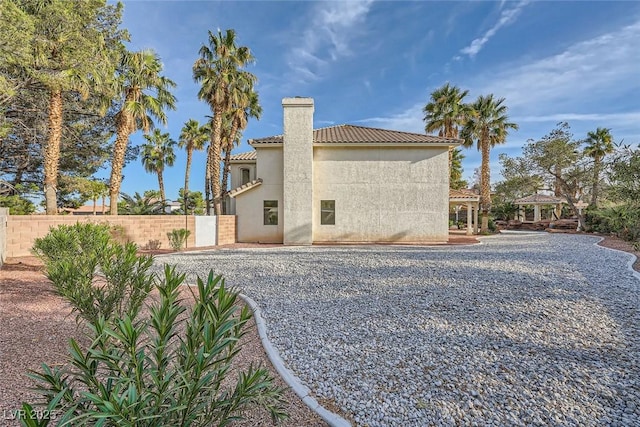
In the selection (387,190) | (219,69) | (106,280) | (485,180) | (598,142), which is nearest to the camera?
(106,280)

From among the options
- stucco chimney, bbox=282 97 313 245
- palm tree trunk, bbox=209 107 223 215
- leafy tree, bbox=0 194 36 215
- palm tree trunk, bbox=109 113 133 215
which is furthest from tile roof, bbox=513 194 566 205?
leafy tree, bbox=0 194 36 215

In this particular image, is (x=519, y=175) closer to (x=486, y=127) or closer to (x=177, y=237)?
(x=486, y=127)

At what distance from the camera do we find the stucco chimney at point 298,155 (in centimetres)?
1700

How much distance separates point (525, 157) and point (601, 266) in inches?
766

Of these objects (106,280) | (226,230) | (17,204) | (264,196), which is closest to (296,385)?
(106,280)

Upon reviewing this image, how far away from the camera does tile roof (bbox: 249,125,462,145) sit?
17391 mm

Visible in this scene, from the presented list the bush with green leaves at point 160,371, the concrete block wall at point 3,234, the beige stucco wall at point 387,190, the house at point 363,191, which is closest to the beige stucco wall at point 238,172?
the house at point 363,191

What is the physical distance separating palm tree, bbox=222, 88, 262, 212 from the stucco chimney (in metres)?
6.56

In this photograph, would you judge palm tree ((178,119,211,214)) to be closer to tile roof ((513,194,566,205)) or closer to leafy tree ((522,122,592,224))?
leafy tree ((522,122,592,224))

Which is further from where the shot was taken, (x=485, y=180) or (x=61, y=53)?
(x=485, y=180)

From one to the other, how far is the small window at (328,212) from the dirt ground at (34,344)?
1288 centimetres

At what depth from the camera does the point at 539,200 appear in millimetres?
31844

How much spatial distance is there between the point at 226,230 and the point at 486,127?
2280cm

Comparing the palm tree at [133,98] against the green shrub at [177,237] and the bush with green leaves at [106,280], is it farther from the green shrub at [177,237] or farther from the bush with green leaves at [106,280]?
the bush with green leaves at [106,280]
